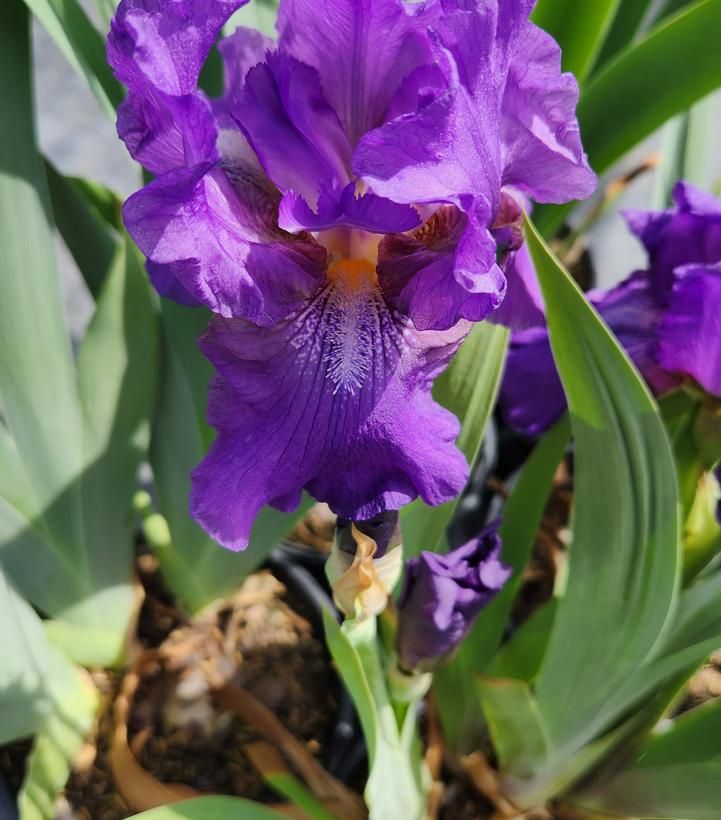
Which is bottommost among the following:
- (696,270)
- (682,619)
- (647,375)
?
(682,619)

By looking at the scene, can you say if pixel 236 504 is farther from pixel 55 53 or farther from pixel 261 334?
pixel 55 53

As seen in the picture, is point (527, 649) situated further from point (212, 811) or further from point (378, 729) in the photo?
point (212, 811)

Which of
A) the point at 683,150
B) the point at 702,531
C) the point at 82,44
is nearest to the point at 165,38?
the point at 82,44

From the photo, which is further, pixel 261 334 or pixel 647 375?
pixel 647 375

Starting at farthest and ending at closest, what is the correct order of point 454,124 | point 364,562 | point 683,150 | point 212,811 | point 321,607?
1. point 683,150
2. point 321,607
3. point 212,811
4. point 364,562
5. point 454,124

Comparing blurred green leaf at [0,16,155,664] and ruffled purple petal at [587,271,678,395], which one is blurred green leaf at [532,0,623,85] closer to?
ruffled purple petal at [587,271,678,395]

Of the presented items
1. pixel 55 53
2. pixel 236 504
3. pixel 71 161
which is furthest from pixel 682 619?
pixel 55 53

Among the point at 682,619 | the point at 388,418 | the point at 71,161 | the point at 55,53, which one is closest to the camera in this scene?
the point at 388,418
